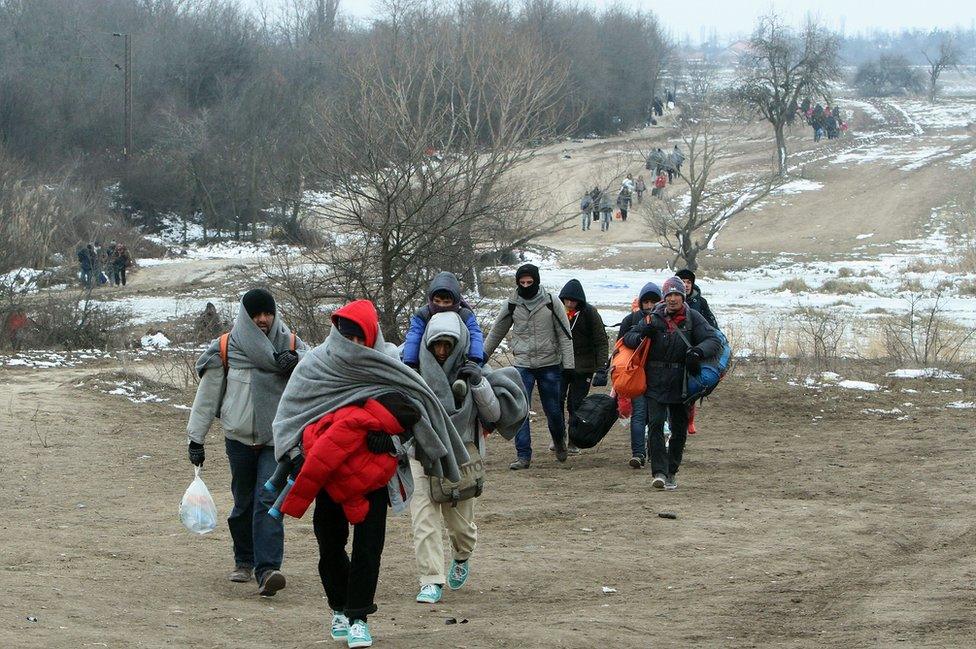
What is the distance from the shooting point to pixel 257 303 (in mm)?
6910

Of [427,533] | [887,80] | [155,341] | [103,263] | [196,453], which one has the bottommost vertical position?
[155,341]

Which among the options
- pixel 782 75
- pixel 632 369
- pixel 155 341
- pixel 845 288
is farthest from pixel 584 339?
pixel 782 75

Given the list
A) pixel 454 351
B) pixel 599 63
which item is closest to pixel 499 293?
pixel 454 351

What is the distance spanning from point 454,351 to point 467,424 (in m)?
0.42

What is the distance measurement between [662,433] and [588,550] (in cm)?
198

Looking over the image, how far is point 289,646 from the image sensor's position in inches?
228

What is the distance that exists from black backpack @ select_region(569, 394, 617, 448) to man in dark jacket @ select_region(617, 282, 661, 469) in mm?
218

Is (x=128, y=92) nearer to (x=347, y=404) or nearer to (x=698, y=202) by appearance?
(x=698, y=202)

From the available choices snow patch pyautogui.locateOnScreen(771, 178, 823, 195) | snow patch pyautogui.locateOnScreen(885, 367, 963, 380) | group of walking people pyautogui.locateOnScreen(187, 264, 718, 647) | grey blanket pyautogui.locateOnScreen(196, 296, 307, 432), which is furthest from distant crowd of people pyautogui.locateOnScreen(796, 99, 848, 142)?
grey blanket pyautogui.locateOnScreen(196, 296, 307, 432)

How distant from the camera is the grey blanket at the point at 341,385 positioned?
222 inches

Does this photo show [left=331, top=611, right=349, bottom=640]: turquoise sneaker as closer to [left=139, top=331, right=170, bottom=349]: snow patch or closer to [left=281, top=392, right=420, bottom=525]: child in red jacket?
[left=281, top=392, right=420, bottom=525]: child in red jacket

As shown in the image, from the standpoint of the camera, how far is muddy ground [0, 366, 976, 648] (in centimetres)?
610

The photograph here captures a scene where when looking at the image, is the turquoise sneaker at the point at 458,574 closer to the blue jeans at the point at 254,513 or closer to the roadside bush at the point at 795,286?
the blue jeans at the point at 254,513

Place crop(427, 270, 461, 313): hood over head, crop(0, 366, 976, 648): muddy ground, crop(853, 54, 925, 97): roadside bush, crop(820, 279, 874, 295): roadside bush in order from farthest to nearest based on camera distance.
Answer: crop(853, 54, 925, 97): roadside bush < crop(820, 279, 874, 295): roadside bush < crop(427, 270, 461, 313): hood over head < crop(0, 366, 976, 648): muddy ground
